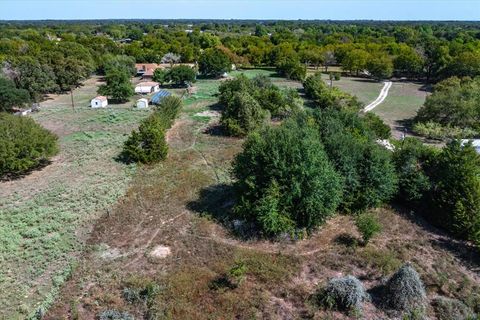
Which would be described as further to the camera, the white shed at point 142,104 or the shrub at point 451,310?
the white shed at point 142,104

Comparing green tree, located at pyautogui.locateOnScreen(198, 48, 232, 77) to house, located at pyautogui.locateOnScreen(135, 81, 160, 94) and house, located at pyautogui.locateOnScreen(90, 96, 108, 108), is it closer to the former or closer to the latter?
house, located at pyautogui.locateOnScreen(135, 81, 160, 94)

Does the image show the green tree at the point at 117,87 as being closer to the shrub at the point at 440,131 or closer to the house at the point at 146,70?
the house at the point at 146,70

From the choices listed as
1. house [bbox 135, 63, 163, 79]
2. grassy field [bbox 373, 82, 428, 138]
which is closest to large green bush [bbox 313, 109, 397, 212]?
grassy field [bbox 373, 82, 428, 138]

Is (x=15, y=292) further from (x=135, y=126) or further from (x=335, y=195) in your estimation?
(x=135, y=126)

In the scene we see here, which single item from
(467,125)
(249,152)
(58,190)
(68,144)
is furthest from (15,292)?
(467,125)

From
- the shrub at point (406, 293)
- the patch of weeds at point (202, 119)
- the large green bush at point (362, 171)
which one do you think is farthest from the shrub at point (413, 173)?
the patch of weeds at point (202, 119)


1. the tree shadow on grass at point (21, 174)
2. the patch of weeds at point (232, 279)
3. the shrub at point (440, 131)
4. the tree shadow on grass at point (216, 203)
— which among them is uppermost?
the shrub at point (440, 131)
